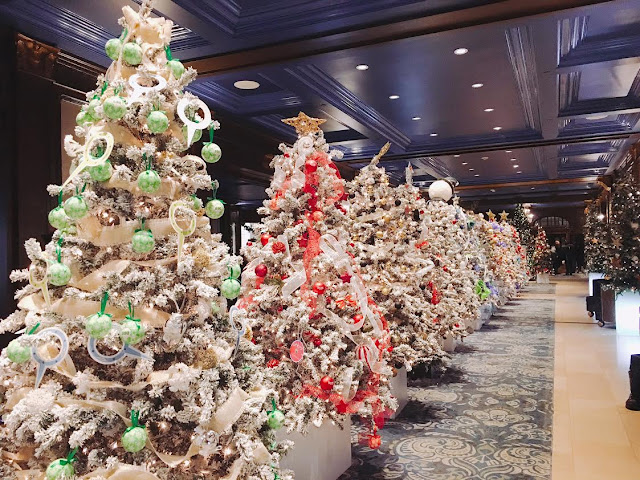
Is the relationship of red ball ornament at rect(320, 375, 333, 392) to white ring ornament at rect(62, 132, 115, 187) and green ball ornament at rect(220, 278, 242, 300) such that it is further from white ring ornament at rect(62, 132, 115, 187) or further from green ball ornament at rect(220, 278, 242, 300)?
white ring ornament at rect(62, 132, 115, 187)

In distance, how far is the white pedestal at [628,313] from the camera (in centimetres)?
904

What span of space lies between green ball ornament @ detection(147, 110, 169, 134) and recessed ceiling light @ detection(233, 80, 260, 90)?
16.2ft

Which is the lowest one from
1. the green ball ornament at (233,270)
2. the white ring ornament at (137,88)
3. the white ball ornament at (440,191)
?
the green ball ornament at (233,270)

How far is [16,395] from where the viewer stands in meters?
1.96

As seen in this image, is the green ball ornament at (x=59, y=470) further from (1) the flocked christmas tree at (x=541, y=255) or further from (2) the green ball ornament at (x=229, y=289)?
(1) the flocked christmas tree at (x=541, y=255)

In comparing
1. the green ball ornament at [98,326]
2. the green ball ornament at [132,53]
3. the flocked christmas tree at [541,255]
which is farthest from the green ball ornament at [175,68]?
the flocked christmas tree at [541,255]

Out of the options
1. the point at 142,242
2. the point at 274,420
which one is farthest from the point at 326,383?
the point at 142,242

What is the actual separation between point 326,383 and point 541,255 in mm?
22997

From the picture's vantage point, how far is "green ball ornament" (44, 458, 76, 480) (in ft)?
5.69

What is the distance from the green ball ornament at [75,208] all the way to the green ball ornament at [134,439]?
80 centimetres

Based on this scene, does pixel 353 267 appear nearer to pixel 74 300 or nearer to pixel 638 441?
pixel 74 300

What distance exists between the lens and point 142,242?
195cm

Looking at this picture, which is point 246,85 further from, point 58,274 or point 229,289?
point 58,274

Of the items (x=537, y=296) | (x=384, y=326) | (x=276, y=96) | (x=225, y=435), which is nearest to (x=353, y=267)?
(x=384, y=326)
